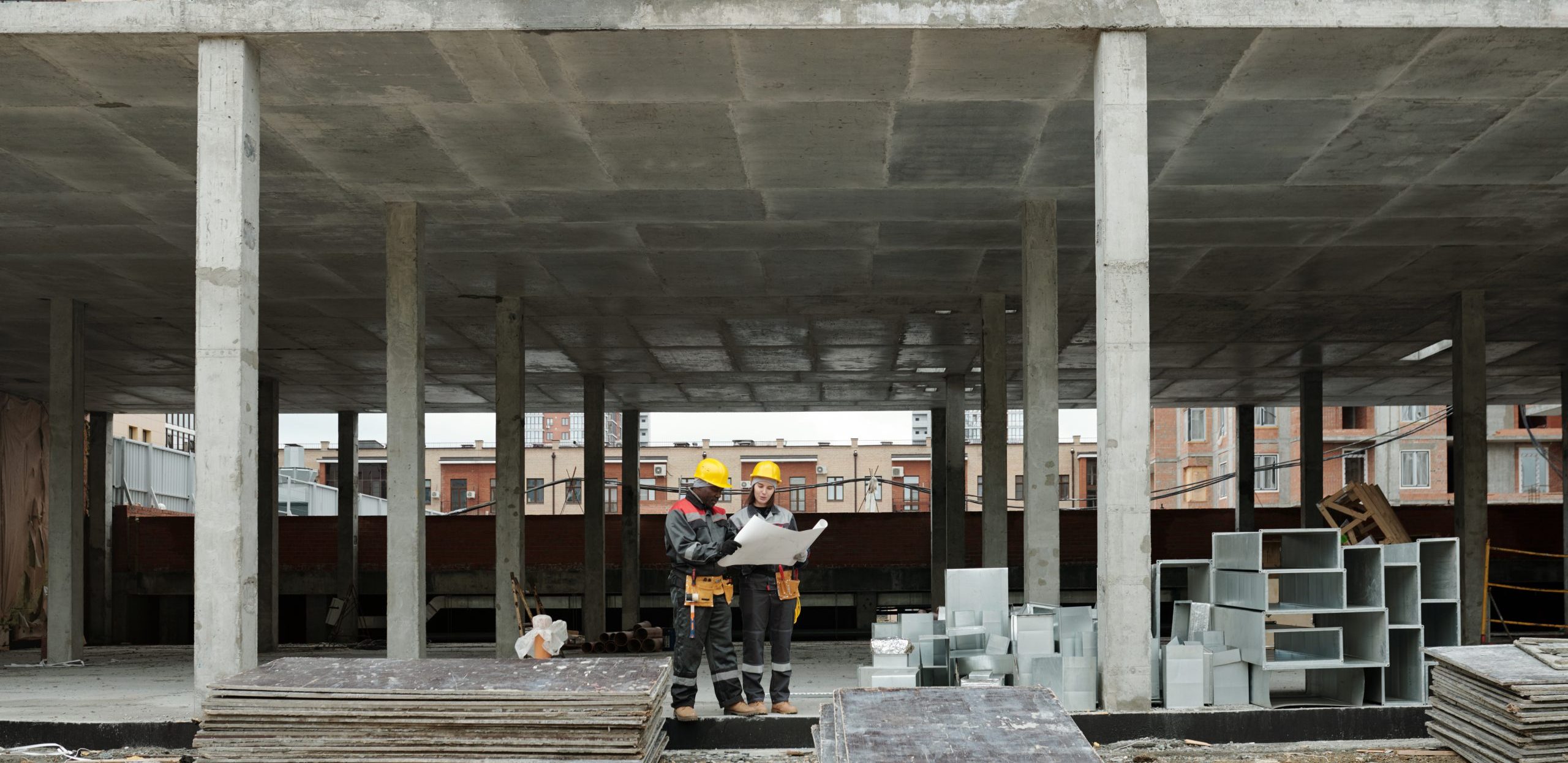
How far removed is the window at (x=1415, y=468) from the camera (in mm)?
57406

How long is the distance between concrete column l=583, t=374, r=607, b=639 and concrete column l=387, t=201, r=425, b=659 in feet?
43.1

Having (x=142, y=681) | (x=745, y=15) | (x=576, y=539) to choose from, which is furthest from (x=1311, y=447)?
(x=142, y=681)

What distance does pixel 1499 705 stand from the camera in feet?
26.3

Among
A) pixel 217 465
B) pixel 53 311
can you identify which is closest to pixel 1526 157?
pixel 217 465

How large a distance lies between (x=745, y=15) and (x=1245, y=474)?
25.7m

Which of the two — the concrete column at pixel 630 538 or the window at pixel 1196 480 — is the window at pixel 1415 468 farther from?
the concrete column at pixel 630 538

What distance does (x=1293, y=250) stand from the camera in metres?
16.9

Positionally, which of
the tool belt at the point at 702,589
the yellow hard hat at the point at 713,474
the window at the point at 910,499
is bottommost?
the window at the point at 910,499

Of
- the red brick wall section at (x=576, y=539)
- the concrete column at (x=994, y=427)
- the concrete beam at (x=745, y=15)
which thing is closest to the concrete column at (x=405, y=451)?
the concrete beam at (x=745, y=15)

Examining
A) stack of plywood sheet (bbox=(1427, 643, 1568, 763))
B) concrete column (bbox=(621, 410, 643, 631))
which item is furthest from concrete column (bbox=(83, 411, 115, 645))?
stack of plywood sheet (bbox=(1427, 643, 1568, 763))

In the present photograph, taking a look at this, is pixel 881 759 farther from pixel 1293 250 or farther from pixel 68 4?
pixel 1293 250

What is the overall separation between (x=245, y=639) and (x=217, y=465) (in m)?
1.26

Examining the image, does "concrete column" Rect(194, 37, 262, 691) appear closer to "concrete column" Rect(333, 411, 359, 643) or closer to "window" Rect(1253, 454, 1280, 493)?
"concrete column" Rect(333, 411, 359, 643)

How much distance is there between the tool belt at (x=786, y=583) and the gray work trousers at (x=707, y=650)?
15.9 inches
